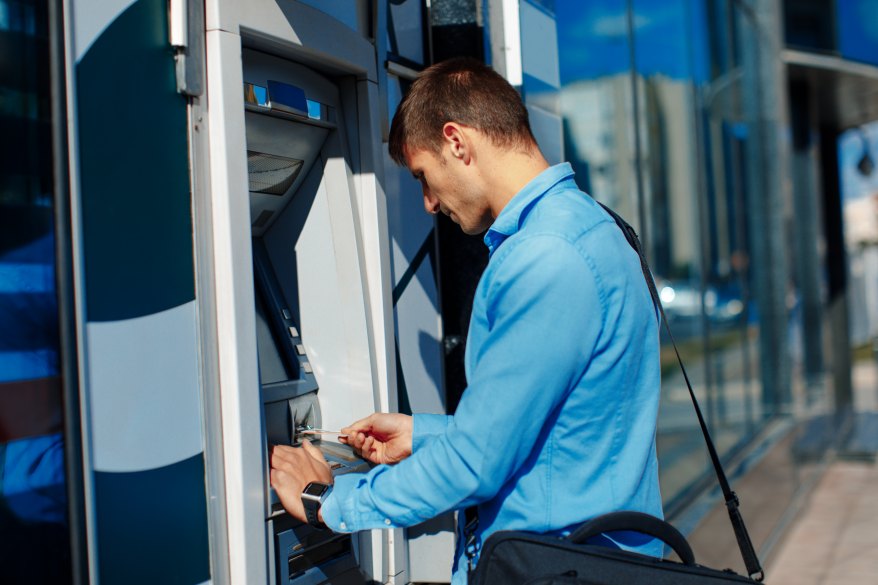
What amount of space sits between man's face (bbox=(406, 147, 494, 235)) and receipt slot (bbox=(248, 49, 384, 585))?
1.34 ft

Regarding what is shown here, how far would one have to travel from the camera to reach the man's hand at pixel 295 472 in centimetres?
193

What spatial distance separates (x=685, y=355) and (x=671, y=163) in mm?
→ 1182

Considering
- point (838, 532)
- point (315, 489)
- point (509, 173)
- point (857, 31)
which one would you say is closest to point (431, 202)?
point (509, 173)

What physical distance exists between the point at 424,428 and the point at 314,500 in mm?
281

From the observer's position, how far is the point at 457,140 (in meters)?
1.78

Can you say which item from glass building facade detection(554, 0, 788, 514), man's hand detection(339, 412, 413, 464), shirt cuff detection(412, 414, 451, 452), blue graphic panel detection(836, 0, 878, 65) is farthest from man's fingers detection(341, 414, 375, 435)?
blue graphic panel detection(836, 0, 878, 65)

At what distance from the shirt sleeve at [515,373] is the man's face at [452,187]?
242 millimetres

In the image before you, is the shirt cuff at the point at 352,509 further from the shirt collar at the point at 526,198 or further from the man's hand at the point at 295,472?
the shirt collar at the point at 526,198

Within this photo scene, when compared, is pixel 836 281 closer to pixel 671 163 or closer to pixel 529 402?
pixel 671 163

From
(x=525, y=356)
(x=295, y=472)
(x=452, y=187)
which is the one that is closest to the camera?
(x=525, y=356)

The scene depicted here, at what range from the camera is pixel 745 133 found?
842cm


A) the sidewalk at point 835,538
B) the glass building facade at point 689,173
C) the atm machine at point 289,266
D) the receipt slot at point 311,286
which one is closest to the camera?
the atm machine at point 289,266

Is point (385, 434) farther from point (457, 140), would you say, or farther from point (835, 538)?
point (835, 538)

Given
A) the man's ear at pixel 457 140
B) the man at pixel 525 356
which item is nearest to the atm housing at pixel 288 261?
the man at pixel 525 356
